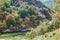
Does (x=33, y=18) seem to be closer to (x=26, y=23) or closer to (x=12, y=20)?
(x=26, y=23)

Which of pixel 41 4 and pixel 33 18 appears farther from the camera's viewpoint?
pixel 41 4

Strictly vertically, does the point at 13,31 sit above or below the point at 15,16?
below

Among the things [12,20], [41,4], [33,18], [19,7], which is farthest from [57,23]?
[41,4]

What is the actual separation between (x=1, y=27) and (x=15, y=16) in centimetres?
128

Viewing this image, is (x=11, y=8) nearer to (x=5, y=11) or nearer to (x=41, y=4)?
(x=5, y=11)

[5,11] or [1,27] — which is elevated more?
[5,11]

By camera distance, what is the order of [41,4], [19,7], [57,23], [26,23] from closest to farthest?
1. [57,23]
2. [26,23]
3. [19,7]
4. [41,4]

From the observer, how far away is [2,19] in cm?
1558

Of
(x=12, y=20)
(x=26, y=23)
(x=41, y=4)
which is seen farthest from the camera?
(x=41, y=4)

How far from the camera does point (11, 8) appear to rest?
16.7m

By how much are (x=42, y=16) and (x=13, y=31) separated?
2.78 meters

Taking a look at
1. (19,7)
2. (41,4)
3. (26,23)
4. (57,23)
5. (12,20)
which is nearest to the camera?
(57,23)

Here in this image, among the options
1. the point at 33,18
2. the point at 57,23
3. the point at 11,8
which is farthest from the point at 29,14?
the point at 57,23

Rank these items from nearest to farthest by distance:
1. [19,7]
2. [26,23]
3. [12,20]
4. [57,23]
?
[57,23] < [12,20] < [26,23] < [19,7]
